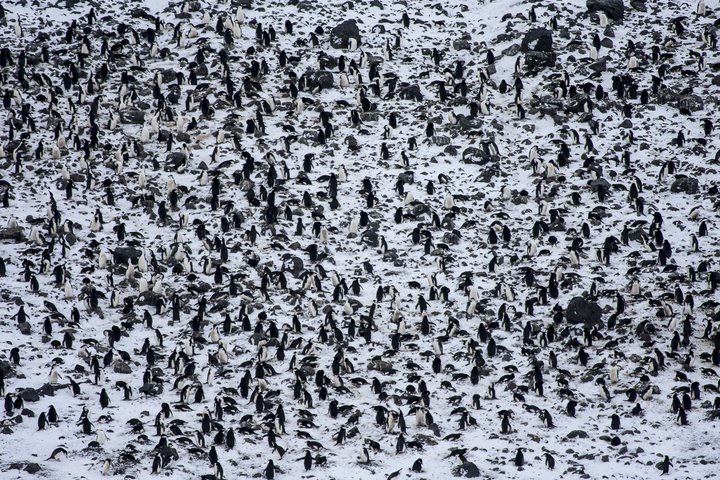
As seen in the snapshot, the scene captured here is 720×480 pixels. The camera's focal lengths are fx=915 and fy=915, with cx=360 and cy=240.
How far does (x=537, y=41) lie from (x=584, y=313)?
15700mm

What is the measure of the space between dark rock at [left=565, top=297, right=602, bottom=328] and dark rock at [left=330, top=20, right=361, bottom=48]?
17155 mm

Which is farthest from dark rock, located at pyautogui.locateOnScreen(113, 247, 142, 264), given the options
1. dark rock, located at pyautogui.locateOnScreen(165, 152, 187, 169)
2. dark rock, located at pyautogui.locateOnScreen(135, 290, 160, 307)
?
dark rock, located at pyautogui.locateOnScreen(165, 152, 187, 169)

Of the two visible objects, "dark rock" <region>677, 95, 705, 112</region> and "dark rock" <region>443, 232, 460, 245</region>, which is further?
→ "dark rock" <region>677, 95, 705, 112</region>

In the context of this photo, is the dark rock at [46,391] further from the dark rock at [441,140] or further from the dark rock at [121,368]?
the dark rock at [441,140]

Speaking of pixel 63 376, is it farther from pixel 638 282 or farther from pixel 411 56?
pixel 411 56

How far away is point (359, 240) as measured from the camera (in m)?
27.2

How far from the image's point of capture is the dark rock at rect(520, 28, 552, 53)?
35.7m

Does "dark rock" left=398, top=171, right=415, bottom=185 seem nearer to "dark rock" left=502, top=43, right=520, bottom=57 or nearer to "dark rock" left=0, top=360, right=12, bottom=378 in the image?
"dark rock" left=502, top=43, right=520, bottom=57

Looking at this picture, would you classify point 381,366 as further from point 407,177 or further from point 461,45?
point 461,45

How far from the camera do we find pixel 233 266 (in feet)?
84.4

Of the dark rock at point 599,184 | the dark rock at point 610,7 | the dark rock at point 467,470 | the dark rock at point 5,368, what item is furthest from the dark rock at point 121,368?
the dark rock at point 610,7

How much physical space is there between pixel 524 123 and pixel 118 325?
16164mm

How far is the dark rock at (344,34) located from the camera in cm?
3669

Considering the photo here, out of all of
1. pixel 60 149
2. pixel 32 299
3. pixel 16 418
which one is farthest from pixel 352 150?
pixel 16 418
